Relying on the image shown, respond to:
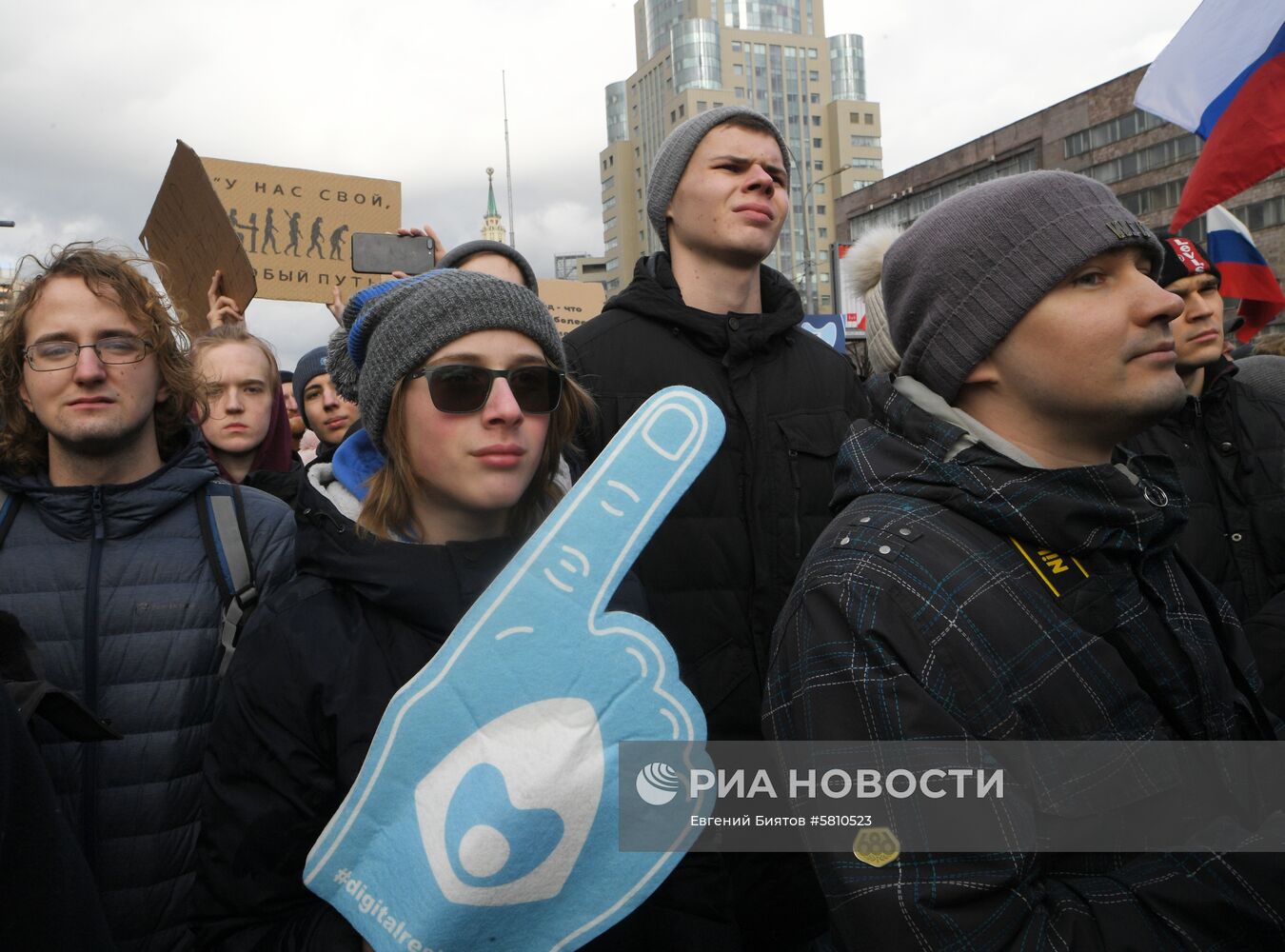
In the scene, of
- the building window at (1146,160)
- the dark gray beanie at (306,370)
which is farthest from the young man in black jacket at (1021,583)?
the building window at (1146,160)

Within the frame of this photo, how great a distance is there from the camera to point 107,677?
6.70ft

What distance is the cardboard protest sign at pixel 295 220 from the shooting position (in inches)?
199

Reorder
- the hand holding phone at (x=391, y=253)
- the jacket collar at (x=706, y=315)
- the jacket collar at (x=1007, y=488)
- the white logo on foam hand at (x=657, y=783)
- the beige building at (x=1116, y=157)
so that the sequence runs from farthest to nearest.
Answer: the beige building at (x=1116, y=157), the hand holding phone at (x=391, y=253), the jacket collar at (x=706, y=315), the jacket collar at (x=1007, y=488), the white logo on foam hand at (x=657, y=783)

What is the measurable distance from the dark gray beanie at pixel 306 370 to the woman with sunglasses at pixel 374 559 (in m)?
2.80

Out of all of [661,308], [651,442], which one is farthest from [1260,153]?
[651,442]

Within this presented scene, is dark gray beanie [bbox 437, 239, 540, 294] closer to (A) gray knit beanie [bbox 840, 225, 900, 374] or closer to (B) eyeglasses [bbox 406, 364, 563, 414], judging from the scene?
(A) gray knit beanie [bbox 840, 225, 900, 374]

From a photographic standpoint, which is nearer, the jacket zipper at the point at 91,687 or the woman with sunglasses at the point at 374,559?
the woman with sunglasses at the point at 374,559

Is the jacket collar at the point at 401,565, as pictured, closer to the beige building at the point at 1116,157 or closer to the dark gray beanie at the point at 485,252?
the dark gray beanie at the point at 485,252

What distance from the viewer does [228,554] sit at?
2.19 metres

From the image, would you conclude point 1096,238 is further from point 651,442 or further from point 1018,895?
point 1018,895

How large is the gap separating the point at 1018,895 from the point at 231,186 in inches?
194

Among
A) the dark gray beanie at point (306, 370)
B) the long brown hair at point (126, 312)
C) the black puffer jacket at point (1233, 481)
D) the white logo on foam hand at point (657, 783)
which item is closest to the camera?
the white logo on foam hand at point (657, 783)

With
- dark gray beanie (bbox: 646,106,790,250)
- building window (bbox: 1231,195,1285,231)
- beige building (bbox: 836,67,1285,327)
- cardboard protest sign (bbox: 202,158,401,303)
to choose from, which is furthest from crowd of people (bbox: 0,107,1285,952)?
building window (bbox: 1231,195,1285,231)

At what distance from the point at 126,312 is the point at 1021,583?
6.40 feet
